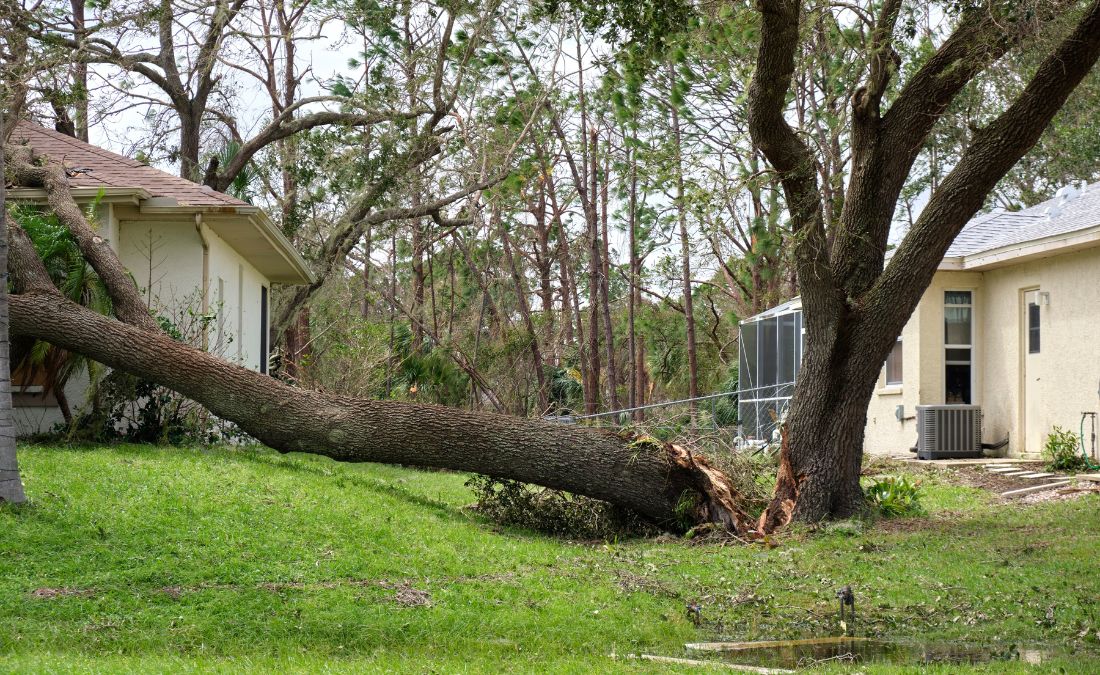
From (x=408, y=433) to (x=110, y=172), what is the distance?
712 centimetres

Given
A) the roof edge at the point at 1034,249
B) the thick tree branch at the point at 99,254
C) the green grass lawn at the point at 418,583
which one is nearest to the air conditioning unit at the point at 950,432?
the roof edge at the point at 1034,249

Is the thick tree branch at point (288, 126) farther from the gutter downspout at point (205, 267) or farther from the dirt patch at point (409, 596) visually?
the dirt patch at point (409, 596)

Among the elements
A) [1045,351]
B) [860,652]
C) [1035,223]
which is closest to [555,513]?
[860,652]

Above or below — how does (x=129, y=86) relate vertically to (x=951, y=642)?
above

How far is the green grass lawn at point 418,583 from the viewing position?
6176 mm

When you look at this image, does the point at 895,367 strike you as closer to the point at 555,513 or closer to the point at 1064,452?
the point at 1064,452

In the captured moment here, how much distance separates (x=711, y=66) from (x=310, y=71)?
10.4 m

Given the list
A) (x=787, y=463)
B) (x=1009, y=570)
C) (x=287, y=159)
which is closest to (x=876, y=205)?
(x=787, y=463)

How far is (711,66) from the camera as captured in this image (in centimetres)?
1875

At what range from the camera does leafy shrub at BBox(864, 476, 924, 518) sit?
11133 mm

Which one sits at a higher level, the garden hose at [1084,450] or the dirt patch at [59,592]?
the garden hose at [1084,450]

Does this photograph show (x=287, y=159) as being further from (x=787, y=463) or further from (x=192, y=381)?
(x=787, y=463)

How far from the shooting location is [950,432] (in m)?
15.8

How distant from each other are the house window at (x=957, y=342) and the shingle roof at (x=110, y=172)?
11.2 metres
